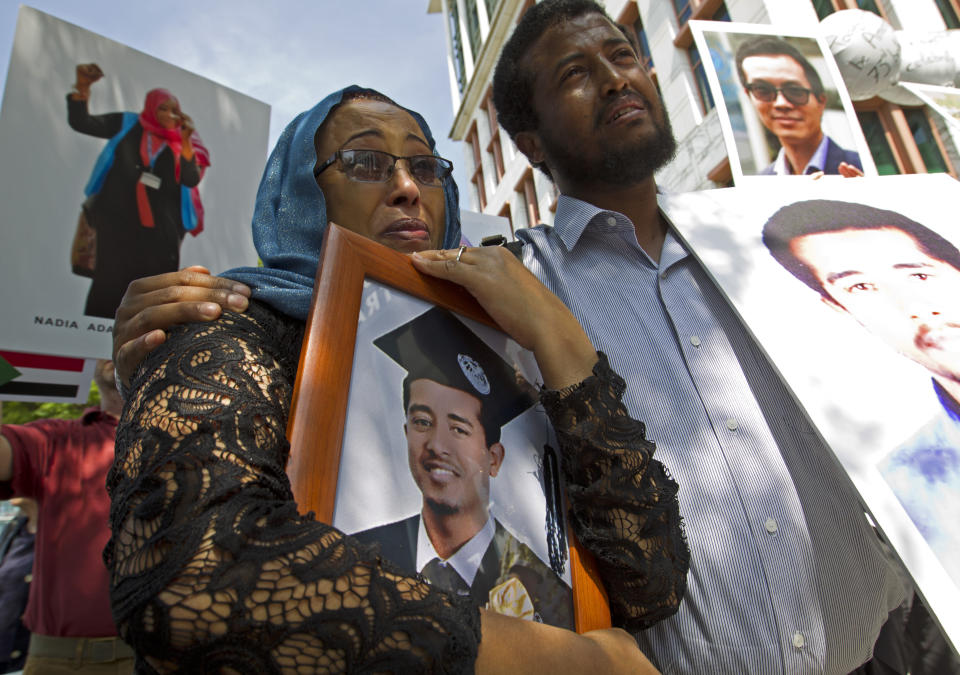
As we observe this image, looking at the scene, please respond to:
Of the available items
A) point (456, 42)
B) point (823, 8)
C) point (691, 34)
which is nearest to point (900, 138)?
point (823, 8)

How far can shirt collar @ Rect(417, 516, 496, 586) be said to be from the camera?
815 mm

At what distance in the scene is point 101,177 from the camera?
10.5ft

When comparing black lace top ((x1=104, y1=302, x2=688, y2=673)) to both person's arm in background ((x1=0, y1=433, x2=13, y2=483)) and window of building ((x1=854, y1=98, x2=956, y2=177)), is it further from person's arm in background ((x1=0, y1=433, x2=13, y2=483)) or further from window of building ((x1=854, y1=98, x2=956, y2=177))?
window of building ((x1=854, y1=98, x2=956, y2=177))

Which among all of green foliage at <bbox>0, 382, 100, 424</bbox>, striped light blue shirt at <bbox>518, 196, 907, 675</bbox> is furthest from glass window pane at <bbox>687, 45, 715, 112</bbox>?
green foliage at <bbox>0, 382, 100, 424</bbox>

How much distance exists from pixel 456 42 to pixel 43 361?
2568 cm

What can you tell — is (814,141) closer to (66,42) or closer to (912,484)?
(912,484)

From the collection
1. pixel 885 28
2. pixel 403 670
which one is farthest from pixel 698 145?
pixel 403 670

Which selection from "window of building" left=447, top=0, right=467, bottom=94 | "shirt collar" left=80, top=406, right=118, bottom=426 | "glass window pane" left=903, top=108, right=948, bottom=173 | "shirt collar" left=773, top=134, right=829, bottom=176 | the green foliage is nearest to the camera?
"shirt collar" left=80, top=406, right=118, bottom=426

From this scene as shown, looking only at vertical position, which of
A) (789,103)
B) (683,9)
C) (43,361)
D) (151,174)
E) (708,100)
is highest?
(683,9)

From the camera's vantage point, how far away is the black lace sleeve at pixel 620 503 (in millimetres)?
1032

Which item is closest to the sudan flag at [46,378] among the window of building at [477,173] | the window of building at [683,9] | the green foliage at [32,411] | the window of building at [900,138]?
the green foliage at [32,411]

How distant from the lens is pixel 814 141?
3967 millimetres

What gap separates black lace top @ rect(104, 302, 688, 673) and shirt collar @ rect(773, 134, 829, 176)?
4.09 meters

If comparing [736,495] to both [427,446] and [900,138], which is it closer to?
[427,446]
